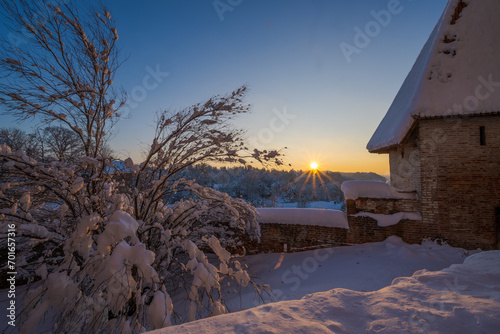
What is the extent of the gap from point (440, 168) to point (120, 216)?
8.64 m

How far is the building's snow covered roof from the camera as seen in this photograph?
22.0ft

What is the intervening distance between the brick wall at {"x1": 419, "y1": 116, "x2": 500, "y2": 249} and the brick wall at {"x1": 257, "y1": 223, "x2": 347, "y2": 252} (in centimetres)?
277

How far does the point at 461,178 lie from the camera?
6.81 m

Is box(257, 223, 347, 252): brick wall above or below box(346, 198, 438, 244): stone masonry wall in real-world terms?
below

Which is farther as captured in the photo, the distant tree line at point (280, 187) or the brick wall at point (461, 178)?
the distant tree line at point (280, 187)

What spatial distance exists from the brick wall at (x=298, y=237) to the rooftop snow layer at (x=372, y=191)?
53.0 inches

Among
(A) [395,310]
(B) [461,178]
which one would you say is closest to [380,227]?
(B) [461,178]

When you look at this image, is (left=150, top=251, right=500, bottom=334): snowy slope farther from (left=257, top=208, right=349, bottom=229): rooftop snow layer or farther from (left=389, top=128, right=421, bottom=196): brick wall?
(left=389, top=128, right=421, bottom=196): brick wall

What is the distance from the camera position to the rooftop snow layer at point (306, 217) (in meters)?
8.02

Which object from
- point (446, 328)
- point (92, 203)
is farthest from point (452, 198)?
point (92, 203)

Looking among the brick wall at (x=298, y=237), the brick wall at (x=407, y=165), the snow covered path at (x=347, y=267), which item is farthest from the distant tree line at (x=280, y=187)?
the snow covered path at (x=347, y=267)

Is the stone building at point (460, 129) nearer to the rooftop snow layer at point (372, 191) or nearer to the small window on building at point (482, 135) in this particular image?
the small window on building at point (482, 135)

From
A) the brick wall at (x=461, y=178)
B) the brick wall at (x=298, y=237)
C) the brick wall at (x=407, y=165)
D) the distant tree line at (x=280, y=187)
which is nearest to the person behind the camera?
the brick wall at (x=461, y=178)

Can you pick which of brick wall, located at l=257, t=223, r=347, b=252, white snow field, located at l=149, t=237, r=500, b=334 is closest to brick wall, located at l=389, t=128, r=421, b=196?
brick wall, located at l=257, t=223, r=347, b=252
